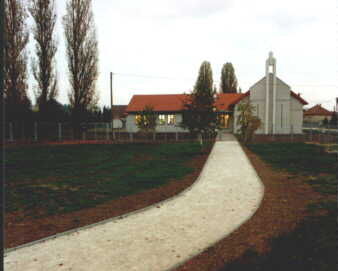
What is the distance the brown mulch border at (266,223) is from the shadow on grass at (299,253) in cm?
15

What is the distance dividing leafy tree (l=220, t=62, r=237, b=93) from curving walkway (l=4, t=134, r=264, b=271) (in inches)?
1736

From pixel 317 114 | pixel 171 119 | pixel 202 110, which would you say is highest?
pixel 317 114

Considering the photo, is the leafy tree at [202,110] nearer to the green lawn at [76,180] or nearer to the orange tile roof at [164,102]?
the green lawn at [76,180]

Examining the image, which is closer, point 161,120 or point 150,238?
point 150,238

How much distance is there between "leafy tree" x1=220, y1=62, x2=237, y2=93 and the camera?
4988 centimetres

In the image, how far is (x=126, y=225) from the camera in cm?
562

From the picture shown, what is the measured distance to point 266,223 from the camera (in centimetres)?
570

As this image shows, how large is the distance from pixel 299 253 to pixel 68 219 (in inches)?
192

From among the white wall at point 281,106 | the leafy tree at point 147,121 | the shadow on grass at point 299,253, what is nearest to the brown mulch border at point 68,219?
the shadow on grass at point 299,253

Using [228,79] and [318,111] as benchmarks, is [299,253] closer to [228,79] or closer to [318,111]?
[228,79]

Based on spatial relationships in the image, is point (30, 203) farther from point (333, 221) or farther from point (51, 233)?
point (333, 221)

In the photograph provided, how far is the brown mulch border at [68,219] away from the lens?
17.3 feet

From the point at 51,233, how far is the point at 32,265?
1.36m

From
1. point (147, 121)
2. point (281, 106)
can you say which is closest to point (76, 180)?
point (147, 121)
